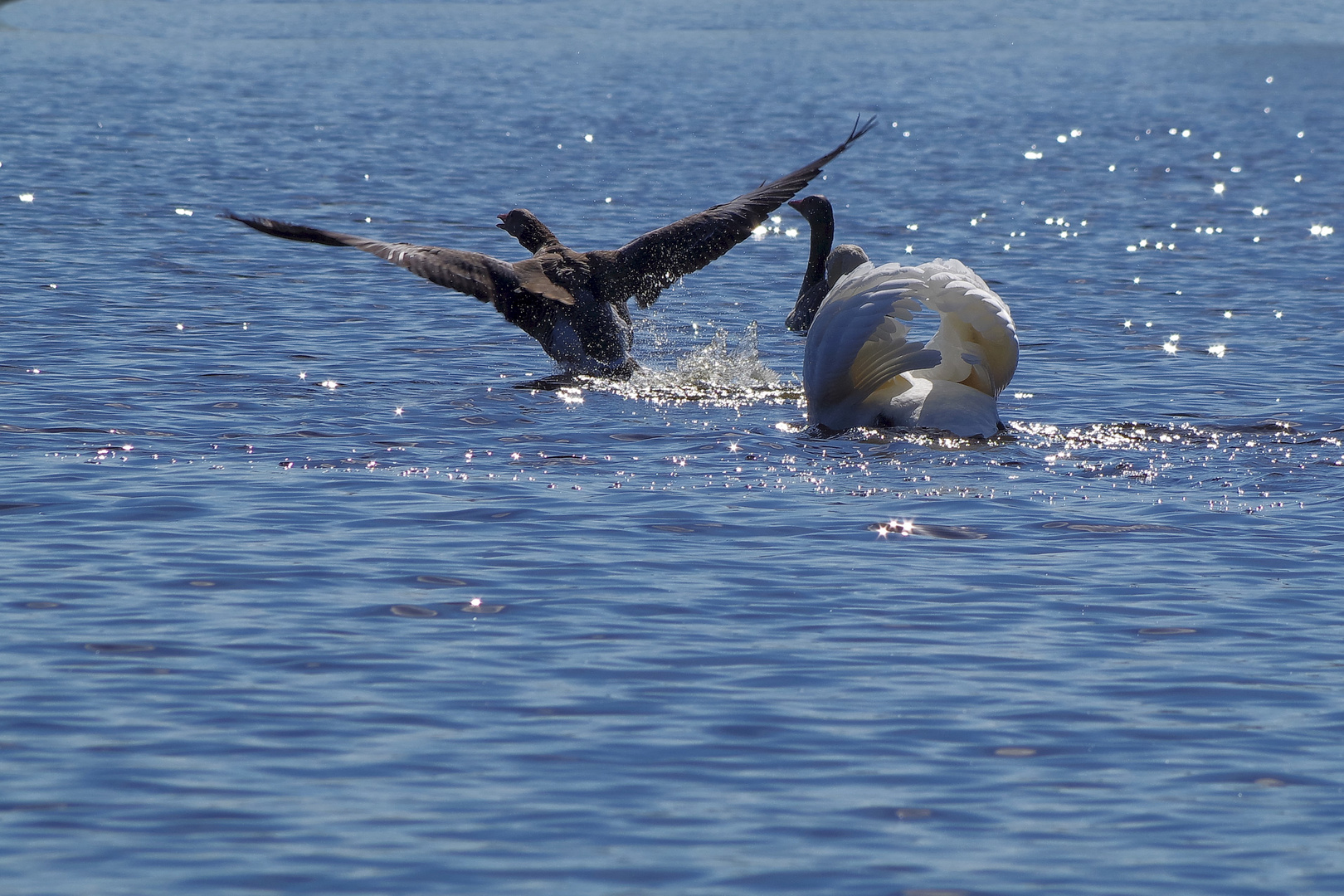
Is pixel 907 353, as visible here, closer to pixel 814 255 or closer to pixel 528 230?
pixel 528 230

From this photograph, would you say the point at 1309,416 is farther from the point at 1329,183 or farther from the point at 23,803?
the point at 1329,183

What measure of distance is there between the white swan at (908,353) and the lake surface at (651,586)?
211mm

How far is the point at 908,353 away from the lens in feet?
39.7

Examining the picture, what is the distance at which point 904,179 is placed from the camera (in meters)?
32.0

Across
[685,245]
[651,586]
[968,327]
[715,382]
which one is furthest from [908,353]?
[651,586]

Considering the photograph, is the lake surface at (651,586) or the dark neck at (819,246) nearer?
the lake surface at (651,586)

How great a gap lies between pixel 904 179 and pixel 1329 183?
22.4ft

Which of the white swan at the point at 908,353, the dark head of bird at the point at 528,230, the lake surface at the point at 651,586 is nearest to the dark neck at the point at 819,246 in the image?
the lake surface at the point at 651,586

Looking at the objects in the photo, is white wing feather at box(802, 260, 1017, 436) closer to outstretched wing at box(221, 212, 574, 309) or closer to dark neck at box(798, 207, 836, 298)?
outstretched wing at box(221, 212, 574, 309)

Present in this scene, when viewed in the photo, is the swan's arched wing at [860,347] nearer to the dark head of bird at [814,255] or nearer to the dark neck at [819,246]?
the dark head of bird at [814,255]

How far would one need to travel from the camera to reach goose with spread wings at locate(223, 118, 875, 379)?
1453cm

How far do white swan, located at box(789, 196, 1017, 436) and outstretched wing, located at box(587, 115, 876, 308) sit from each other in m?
2.44

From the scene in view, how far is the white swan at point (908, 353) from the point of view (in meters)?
12.0

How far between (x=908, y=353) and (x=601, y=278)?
3.78 metres
